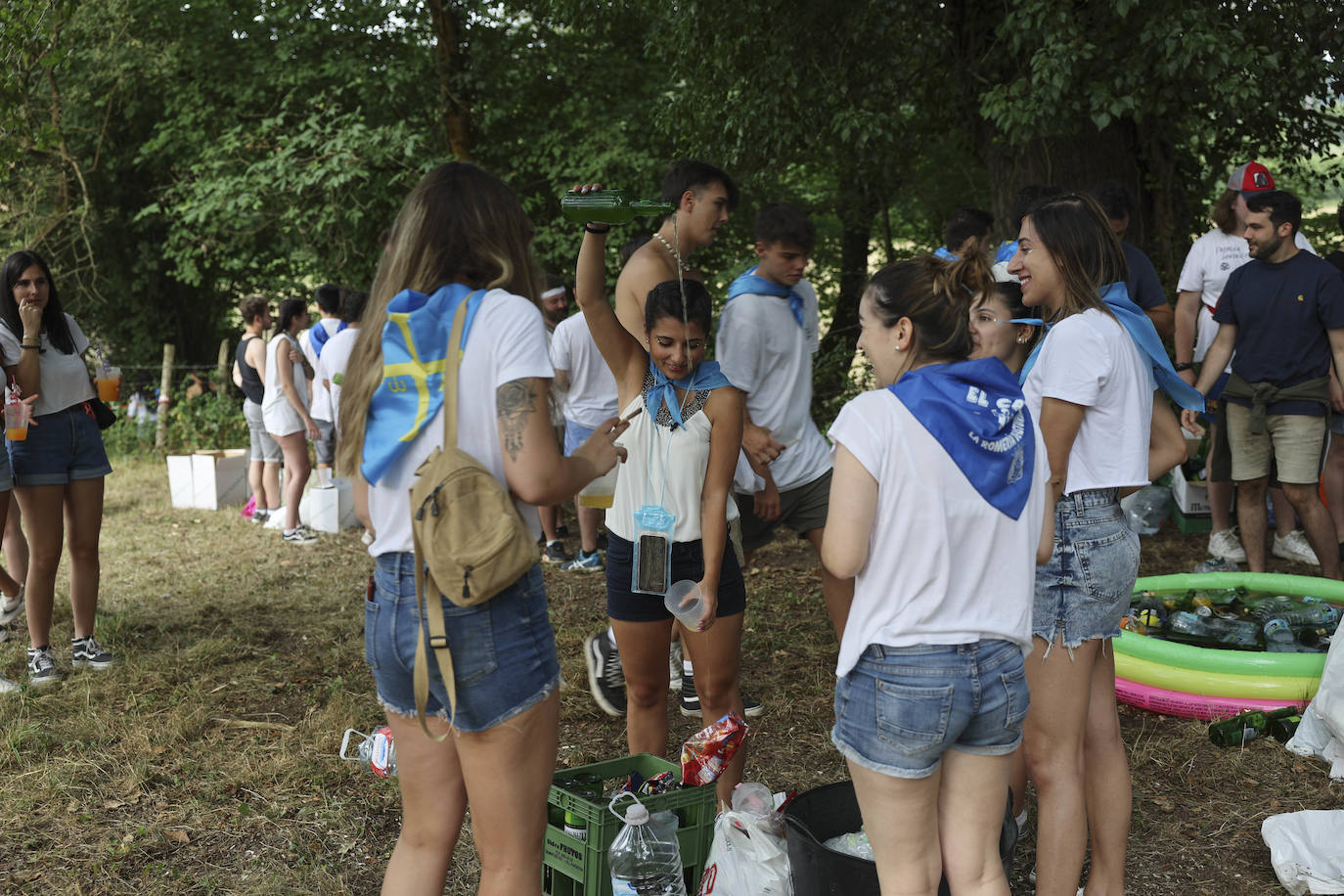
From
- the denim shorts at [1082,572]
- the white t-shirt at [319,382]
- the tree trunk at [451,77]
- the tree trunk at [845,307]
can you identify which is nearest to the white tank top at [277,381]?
the white t-shirt at [319,382]

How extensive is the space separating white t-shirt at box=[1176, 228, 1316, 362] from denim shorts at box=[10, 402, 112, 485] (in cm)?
563

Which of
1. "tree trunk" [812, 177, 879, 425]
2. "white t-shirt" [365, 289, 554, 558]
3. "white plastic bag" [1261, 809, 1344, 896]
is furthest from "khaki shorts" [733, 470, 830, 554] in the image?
"tree trunk" [812, 177, 879, 425]

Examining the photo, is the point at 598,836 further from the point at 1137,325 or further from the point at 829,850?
the point at 1137,325

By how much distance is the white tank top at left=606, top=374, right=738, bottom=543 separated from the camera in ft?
9.82

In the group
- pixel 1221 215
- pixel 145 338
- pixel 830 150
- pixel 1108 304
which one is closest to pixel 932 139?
pixel 830 150

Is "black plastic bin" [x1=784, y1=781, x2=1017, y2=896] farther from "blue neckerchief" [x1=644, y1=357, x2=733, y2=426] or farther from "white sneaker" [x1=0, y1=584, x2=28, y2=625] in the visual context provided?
"white sneaker" [x1=0, y1=584, x2=28, y2=625]

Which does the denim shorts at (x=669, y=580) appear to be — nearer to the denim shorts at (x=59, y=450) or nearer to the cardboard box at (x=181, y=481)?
the denim shorts at (x=59, y=450)

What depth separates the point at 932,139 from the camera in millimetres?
9250

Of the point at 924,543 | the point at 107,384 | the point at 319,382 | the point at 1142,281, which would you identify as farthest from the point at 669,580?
the point at 319,382

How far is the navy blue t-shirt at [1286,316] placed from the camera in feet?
17.7

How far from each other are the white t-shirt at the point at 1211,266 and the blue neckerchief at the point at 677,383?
4011mm

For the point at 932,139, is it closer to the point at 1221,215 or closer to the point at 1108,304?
the point at 1221,215

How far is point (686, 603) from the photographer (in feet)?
9.53

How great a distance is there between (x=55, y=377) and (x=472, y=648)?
12.0 feet
